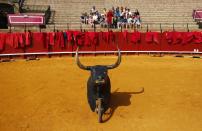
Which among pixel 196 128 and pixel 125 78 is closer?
pixel 196 128

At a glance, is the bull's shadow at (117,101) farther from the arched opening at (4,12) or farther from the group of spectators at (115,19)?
the arched opening at (4,12)

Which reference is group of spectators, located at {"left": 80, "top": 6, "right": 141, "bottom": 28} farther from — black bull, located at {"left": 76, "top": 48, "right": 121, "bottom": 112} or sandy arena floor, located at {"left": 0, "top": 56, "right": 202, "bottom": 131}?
black bull, located at {"left": 76, "top": 48, "right": 121, "bottom": 112}

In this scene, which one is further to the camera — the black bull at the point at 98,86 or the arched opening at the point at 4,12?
the arched opening at the point at 4,12

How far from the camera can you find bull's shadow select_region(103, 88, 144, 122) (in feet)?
36.4

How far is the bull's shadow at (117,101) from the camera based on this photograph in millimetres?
11086

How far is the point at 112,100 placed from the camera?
12250 mm

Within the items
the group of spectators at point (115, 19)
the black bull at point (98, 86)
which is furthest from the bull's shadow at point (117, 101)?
the group of spectators at point (115, 19)

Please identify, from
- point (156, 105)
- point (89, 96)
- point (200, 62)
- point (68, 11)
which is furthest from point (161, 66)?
point (68, 11)

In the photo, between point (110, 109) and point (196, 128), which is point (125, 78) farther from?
point (196, 128)

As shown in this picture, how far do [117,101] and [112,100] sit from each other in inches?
6.8

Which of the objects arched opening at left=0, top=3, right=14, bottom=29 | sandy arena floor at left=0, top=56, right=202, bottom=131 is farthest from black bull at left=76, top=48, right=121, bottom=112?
arched opening at left=0, top=3, right=14, bottom=29

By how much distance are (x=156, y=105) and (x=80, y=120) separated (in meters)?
2.73

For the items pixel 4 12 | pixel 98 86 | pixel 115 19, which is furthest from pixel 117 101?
pixel 4 12

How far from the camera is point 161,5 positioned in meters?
29.0
